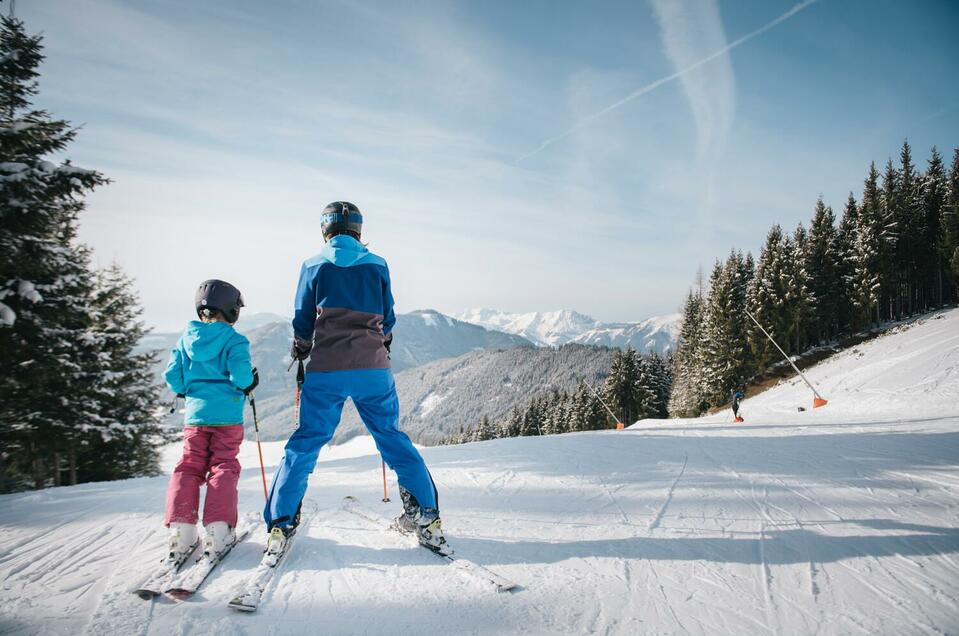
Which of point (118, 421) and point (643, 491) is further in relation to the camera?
point (118, 421)

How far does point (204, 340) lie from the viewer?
3.43 meters

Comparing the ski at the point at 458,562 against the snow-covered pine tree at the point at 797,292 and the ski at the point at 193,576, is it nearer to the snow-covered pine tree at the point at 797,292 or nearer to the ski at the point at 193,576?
the ski at the point at 193,576

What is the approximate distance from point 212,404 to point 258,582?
1.53 metres

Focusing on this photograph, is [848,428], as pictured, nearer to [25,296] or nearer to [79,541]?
[79,541]

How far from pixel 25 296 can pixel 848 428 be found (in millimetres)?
17738

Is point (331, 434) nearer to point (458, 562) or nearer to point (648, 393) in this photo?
point (458, 562)

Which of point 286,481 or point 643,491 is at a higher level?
point 286,481

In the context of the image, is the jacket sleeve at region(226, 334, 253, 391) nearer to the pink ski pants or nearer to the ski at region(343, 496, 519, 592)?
the pink ski pants

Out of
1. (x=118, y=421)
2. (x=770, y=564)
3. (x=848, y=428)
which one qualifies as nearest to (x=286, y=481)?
(x=770, y=564)

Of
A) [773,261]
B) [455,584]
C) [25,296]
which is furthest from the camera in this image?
[773,261]

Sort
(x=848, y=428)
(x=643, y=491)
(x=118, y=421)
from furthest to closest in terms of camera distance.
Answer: (x=118, y=421), (x=848, y=428), (x=643, y=491)

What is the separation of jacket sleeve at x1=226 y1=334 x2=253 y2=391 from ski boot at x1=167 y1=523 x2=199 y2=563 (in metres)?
1.07

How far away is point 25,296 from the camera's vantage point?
8016 millimetres

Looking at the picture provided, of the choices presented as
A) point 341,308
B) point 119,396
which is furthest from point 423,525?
point 119,396
